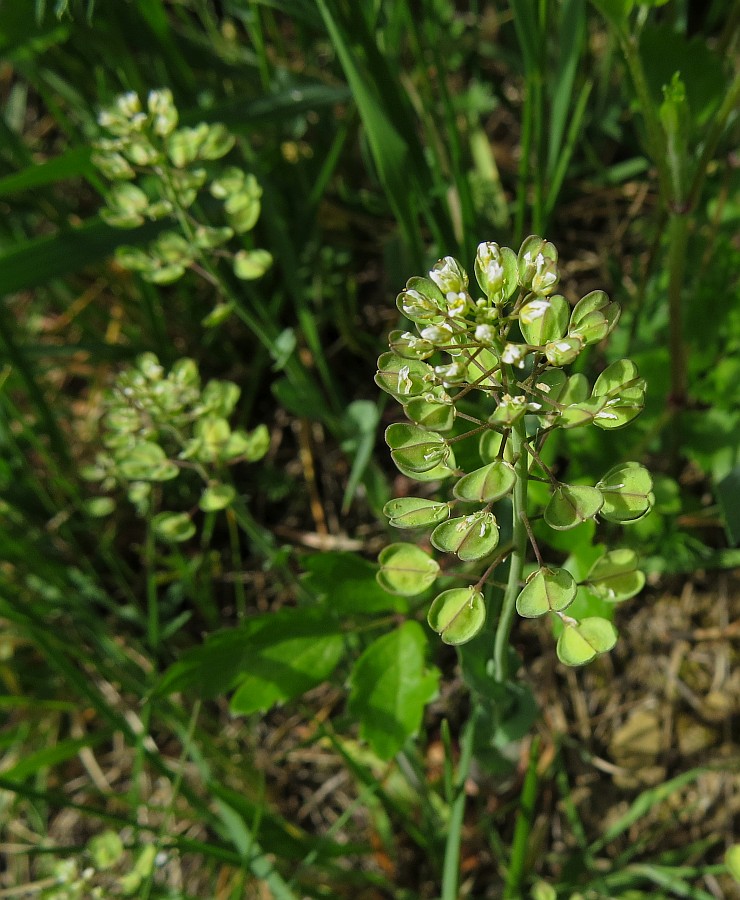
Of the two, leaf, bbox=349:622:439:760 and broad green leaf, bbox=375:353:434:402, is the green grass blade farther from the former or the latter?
leaf, bbox=349:622:439:760

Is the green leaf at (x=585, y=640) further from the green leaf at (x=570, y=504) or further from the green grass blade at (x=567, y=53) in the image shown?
the green grass blade at (x=567, y=53)

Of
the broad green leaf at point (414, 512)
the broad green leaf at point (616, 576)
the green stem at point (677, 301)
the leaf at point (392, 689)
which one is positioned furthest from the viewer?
the green stem at point (677, 301)

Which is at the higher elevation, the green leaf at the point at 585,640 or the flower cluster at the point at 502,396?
the flower cluster at the point at 502,396

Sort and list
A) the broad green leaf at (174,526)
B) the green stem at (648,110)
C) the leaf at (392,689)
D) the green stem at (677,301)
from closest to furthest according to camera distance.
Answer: the green stem at (648,110) < the leaf at (392,689) < the green stem at (677,301) < the broad green leaf at (174,526)

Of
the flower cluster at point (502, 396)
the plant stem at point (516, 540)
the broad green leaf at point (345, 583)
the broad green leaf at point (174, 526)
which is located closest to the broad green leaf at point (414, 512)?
the flower cluster at point (502, 396)

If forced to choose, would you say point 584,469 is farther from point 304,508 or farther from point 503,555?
point 304,508

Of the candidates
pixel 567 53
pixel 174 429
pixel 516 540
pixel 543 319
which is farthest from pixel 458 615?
pixel 567 53

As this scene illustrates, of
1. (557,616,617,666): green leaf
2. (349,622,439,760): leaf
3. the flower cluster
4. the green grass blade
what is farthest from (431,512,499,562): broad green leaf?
the green grass blade
